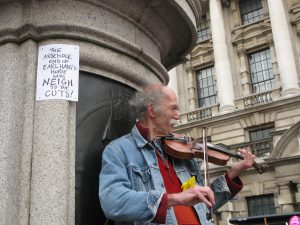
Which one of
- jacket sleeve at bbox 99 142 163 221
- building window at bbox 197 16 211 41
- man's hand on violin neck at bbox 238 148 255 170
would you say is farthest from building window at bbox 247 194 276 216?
jacket sleeve at bbox 99 142 163 221

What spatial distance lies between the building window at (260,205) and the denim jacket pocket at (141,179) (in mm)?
21552

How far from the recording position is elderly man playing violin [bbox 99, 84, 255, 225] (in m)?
1.99

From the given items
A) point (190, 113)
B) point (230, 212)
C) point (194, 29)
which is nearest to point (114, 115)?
point (194, 29)

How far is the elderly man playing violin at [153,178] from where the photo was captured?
6.52ft

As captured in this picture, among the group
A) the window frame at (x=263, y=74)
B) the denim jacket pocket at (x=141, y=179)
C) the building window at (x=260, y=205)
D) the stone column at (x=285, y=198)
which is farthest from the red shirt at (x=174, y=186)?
the window frame at (x=263, y=74)

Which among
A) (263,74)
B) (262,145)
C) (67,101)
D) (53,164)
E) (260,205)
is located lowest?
(53,164)

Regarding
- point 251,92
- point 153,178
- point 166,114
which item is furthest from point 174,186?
point 251,92

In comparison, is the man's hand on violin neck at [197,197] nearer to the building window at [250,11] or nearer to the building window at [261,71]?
the building window at [261,71]

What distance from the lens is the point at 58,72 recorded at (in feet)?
9.21

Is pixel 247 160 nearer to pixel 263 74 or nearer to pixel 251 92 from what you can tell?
pixel 251 92

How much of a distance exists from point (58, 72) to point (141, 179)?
37.6 inches

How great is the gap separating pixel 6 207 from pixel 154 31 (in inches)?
75.4

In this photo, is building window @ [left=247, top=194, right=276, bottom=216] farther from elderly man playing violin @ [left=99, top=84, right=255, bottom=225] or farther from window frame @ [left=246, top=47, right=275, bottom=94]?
elderly man playing violin @ [left=99, top=84, right=255, bottom=225]

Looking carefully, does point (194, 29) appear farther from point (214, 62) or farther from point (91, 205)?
point (214, 62)
